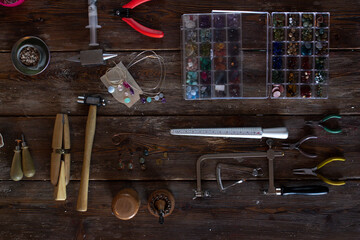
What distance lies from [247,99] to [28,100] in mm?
1208

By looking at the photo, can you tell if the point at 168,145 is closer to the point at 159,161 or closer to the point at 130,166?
the point at 159,161

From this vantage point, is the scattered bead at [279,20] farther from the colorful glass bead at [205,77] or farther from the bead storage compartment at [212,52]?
the colorful glass bead at [205,77]

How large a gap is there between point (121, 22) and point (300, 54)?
974 mm

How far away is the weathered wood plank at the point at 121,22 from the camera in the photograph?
158 centimetres

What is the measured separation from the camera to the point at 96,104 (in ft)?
5.11

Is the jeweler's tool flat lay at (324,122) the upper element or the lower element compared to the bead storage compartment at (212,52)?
lower

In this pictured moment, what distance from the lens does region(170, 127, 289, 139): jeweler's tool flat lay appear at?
1.54 m

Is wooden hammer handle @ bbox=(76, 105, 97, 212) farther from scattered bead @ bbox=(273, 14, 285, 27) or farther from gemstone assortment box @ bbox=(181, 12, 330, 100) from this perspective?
scattered bead @ bbox=(273, 14, 285, 27)

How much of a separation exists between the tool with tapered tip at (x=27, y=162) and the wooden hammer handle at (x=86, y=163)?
29 centimetres

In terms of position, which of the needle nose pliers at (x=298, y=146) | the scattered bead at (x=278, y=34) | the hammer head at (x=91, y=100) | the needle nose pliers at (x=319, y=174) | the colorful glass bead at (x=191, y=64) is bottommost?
the needle nose pliers at (x=319, y=174)

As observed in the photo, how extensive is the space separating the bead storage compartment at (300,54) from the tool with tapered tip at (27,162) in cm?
137

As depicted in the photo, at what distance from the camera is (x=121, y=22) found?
1.59m

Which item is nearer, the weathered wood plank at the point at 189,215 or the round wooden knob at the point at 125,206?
the round wooden knob at the point at 125,206

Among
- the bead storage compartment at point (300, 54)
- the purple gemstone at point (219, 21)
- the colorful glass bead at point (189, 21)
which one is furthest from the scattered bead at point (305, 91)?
the colorful glass bead at point (189, 21)
